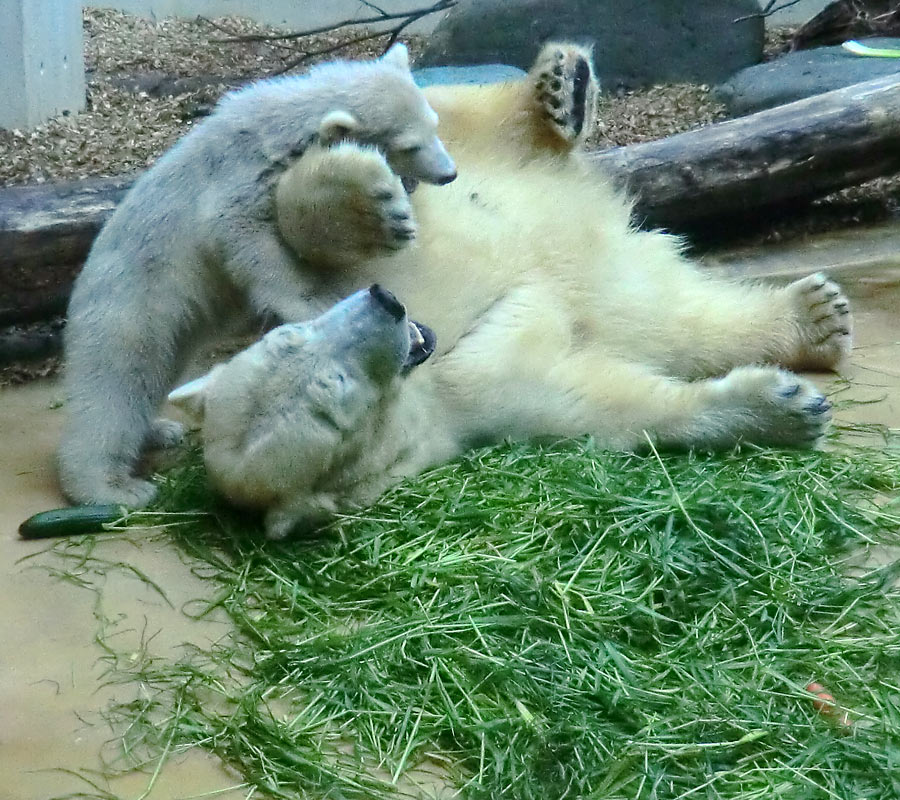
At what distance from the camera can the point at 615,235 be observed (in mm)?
3465

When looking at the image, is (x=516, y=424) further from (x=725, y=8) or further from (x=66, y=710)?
(x=725, y=8)

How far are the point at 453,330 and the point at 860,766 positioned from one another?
163cm

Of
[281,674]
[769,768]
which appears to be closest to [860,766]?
[769,768]

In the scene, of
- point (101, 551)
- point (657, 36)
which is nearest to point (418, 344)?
point (101, 551)

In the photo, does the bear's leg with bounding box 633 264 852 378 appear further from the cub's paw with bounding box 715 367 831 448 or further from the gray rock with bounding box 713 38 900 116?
the gray rock with bounding box 713 38 900 116

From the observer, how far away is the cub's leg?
276cm

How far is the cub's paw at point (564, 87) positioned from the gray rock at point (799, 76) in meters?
3.23

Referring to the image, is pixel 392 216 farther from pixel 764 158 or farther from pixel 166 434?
pixel 764 158

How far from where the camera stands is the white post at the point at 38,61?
18.5ft

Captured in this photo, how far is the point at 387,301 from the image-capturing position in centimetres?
259

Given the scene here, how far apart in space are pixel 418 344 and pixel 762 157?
2742 millimetres

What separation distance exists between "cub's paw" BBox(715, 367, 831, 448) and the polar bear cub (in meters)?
1.01

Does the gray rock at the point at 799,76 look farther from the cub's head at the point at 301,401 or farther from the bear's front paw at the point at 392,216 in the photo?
the cub's head at the point at 301,401

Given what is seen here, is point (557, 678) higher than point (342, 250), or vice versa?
point (342, 250)
